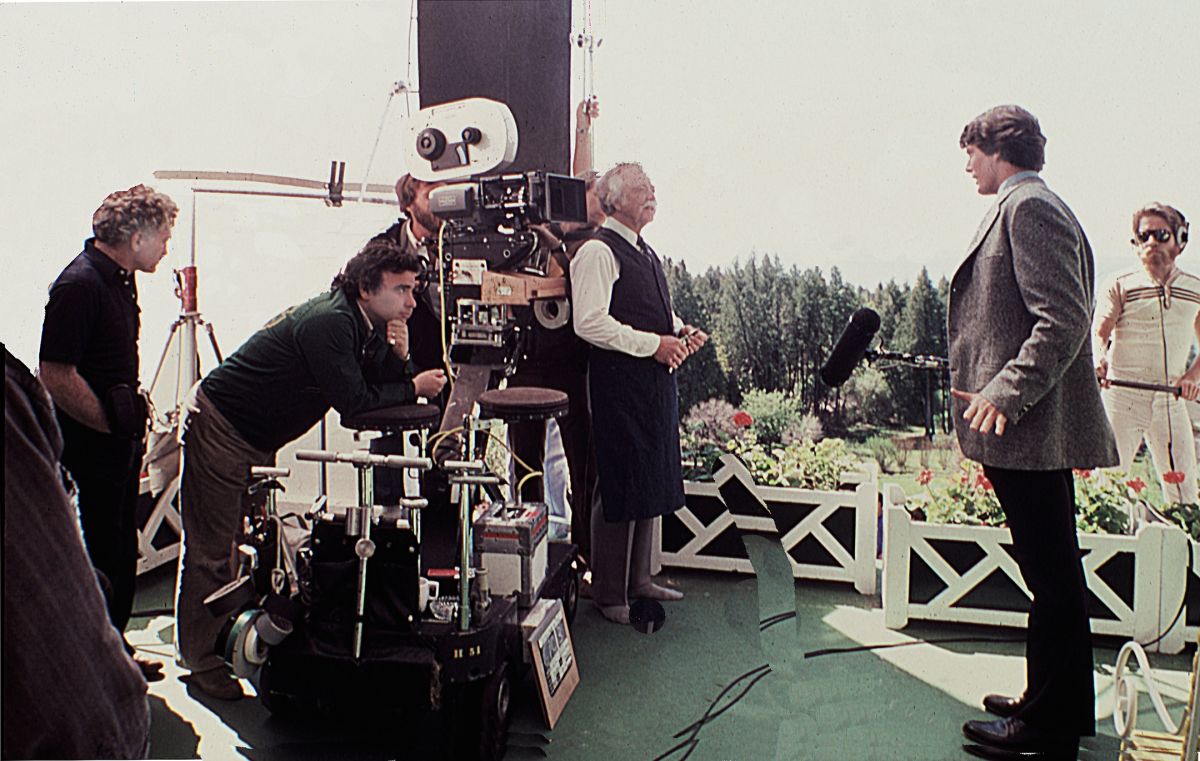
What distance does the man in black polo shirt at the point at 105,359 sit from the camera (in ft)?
6.36

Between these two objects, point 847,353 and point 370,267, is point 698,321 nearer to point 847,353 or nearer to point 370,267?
point 847,353

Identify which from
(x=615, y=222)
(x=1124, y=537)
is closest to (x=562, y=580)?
(x=615, y=222)

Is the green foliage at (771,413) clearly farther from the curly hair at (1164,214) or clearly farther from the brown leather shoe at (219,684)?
the brown leather shoe at (219,684)

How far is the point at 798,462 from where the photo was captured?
2.50 meters

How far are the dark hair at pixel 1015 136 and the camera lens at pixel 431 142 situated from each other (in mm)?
1153

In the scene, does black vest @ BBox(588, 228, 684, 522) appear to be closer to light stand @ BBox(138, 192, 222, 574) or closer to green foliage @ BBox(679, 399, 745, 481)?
green foliage @ BBox(679, 399, 745, 481)

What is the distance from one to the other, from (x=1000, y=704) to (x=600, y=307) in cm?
123

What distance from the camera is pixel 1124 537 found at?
7.66 feet

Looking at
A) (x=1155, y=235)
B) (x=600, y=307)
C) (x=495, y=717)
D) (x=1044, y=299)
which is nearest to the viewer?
(x=1044, y=299)

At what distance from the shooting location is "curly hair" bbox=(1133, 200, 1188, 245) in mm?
2025

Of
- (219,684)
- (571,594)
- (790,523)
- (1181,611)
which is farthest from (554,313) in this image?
(1181,611)

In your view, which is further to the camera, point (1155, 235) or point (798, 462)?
point (798, 462)

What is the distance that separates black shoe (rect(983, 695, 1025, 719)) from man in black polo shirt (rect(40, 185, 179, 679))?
176cm

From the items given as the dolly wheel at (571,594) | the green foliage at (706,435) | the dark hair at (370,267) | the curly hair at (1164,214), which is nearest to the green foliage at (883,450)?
the green foliage at (706,435)
